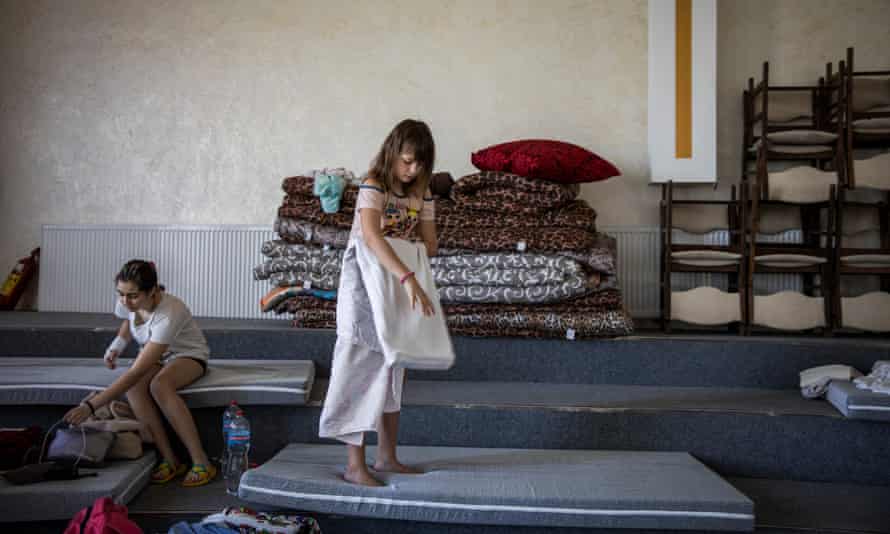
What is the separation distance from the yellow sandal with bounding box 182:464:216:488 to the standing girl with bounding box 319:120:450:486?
1.85ft

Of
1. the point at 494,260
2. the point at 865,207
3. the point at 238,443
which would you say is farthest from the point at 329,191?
the point at 865,207

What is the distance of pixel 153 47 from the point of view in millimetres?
4359

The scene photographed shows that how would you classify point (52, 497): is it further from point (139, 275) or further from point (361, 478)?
point (361, 478)

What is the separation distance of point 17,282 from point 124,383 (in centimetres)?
248

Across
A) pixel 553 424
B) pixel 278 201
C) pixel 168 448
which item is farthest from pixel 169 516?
pixel 278 201

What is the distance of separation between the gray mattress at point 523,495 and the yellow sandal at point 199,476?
290 millimetres

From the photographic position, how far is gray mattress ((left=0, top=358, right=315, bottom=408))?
251cm

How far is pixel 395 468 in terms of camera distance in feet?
7.23

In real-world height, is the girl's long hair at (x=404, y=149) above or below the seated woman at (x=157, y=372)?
above

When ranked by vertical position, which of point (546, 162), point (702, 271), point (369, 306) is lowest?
point (369, 306)

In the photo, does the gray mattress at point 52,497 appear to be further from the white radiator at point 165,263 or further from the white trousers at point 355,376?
the white radiator at point 165,263

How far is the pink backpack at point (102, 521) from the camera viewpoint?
177 cm

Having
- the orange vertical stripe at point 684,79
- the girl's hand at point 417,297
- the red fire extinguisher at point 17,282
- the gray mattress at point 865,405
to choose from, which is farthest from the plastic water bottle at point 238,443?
the orange vertical stripe at point 684,79

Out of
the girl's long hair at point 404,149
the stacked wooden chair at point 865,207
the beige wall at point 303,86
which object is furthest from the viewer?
the beige wall at point 303,86
